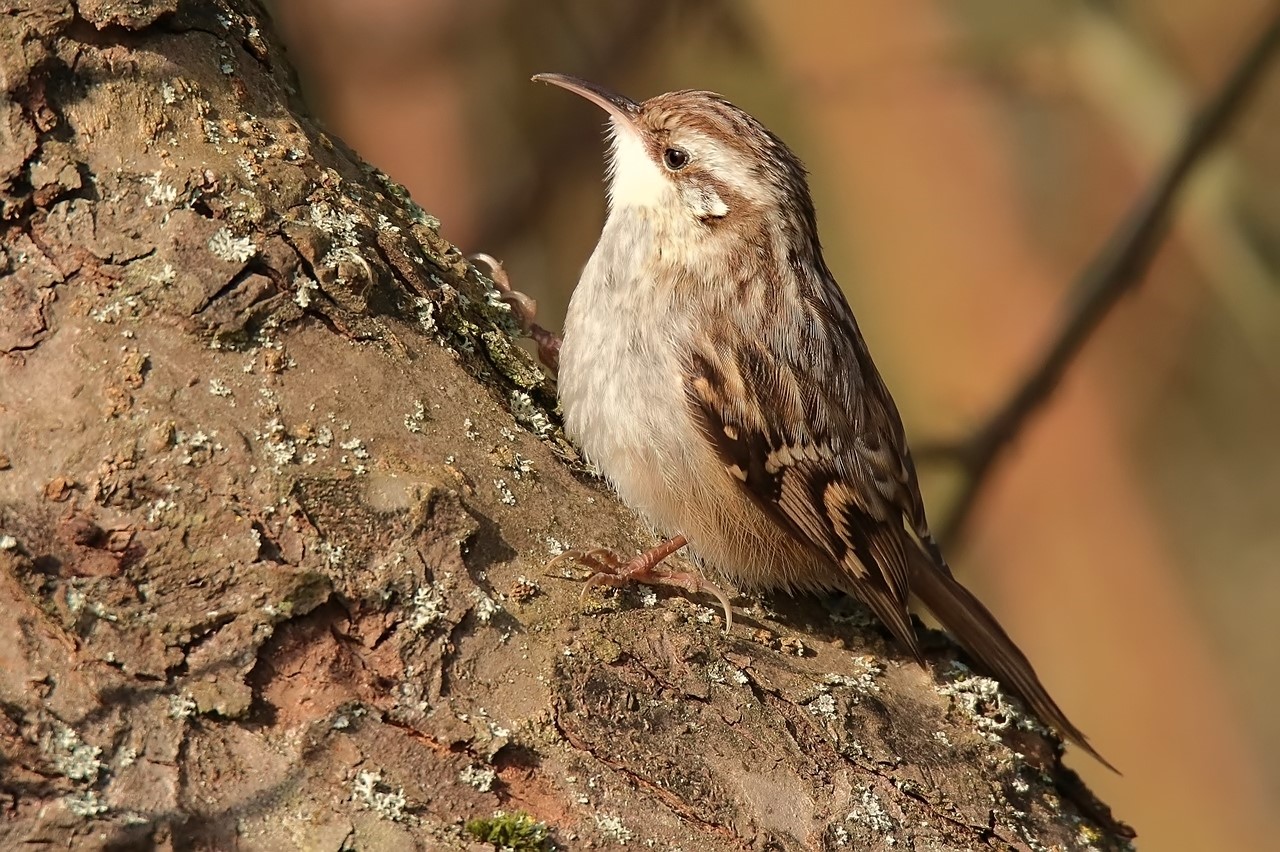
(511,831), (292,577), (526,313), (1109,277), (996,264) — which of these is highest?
(996,264)

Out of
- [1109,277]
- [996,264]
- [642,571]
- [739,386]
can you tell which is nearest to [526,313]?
[739,386]

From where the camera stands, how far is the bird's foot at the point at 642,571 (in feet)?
7.79

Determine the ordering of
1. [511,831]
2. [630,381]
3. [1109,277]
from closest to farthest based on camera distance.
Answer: [511,831]
[630,381]
[1109,277]

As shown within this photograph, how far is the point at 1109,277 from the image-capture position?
13.3 ft

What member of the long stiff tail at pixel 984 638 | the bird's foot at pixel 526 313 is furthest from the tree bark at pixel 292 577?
the bird's foot at pixel 526 313

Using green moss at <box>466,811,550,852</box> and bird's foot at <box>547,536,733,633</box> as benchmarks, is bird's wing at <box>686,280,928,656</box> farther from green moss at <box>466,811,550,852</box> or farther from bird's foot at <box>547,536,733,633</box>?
green moss at <box>466,811,550,852</box>

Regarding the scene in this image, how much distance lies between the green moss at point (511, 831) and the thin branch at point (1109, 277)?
98.4 inches

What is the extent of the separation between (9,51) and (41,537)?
2.77 ft

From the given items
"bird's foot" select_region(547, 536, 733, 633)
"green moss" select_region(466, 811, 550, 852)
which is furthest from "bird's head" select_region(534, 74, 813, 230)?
"green moss" select_region(466, 811, 550, 852)

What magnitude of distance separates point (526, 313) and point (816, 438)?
89cm

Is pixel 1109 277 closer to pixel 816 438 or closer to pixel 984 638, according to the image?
pixel 816 438

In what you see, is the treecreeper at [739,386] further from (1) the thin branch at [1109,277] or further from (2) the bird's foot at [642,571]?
(1) the thin branch at [1109,277]

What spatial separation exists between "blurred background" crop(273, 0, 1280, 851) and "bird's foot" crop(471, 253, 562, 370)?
1739 millimetres

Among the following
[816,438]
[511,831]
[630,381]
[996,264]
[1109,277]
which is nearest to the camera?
[511,831]
